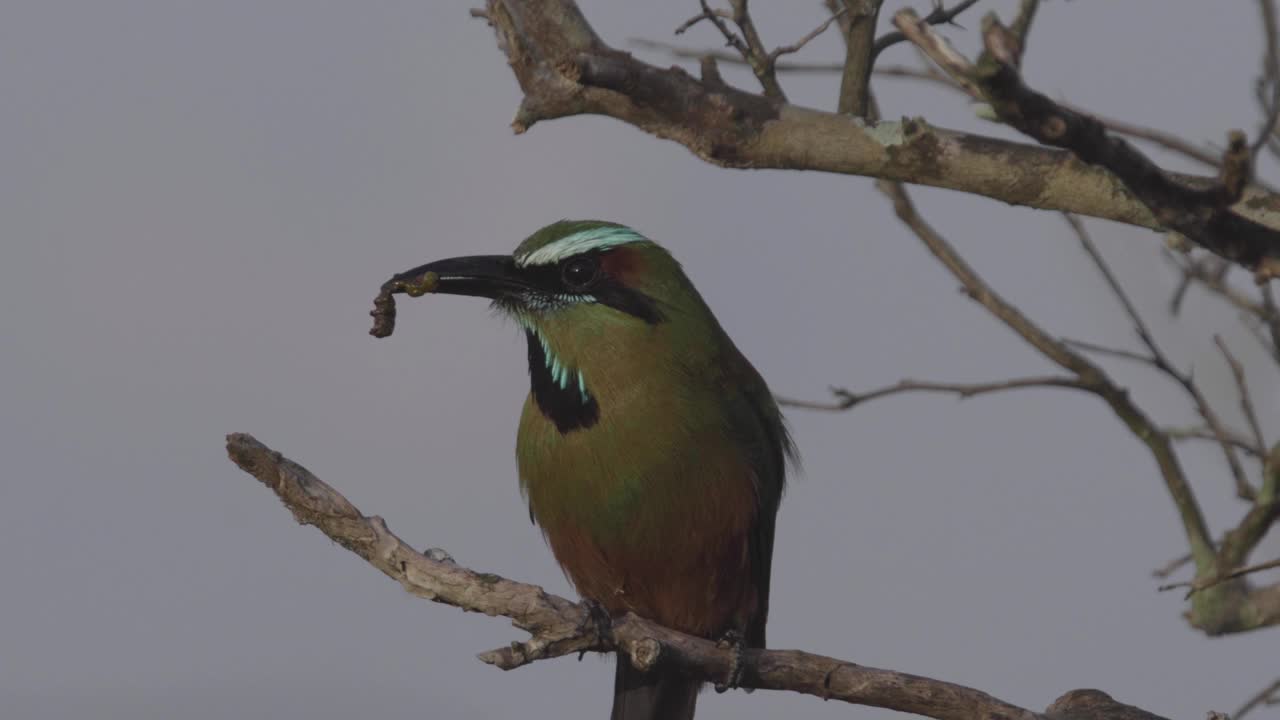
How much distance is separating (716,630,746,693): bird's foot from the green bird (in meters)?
0.11

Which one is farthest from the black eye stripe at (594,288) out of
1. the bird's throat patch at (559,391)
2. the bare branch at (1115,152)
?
the bare branch at (1115,152)

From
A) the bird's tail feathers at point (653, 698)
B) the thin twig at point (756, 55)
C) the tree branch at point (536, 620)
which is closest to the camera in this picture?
the tree branch at point (536, 620)

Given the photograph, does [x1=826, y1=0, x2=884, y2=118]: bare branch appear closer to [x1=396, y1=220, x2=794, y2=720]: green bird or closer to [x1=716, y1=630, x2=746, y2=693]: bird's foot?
[x1=396, y1=220, x2=794, y2=720]: green bird

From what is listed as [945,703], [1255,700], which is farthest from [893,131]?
[1255,700]

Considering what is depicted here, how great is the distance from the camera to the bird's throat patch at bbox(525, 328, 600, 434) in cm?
488

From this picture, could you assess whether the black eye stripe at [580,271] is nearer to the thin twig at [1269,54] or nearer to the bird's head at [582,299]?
the bird's head at [582,299]

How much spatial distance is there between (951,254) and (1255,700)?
1.86 metres

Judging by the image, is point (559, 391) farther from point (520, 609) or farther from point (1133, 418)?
point (1133, 418)

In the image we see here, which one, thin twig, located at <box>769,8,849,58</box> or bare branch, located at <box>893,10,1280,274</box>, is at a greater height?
thin twig, located at <box>769,8,849,58</box>

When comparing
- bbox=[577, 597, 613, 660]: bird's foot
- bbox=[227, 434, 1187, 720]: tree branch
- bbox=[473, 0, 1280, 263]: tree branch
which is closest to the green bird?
bbox=[227, 434, 1187, 720]: tree branch

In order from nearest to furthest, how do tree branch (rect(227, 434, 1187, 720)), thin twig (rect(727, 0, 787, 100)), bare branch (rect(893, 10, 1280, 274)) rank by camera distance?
bare branch (rect(893, 10, 1280, 274)) < tree branch (rect(227, 434, 1187, 720)) < thin twig (rect(727, 0, 787, 100))

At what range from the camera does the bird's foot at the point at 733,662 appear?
4.65 m

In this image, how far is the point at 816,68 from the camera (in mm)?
5309

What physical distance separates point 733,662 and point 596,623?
0.79m
